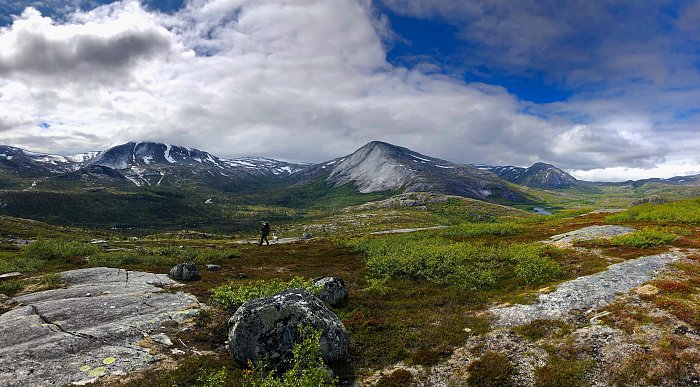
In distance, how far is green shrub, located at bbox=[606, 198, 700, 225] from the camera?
4471 cm

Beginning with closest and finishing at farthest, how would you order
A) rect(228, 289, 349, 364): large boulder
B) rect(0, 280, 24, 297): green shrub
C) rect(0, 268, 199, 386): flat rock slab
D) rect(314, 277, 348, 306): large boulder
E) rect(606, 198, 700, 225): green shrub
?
rect(0, 268, 199, 386): flat rock slab < rect(228, 289, 349, 364): large boulder < rect(0, 280, 24, 297): green shrub < rect(314, 277, 348, 306): large boulder < rect(606, 198, 700, 225): green shrub

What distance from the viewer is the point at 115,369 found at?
14.5m

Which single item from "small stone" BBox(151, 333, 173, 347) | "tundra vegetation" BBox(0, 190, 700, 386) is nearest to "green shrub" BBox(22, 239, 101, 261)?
"tundra vegetation" BBox(0, 190, 700, 386)

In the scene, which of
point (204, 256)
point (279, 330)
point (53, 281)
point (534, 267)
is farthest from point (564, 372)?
point (204, 256)

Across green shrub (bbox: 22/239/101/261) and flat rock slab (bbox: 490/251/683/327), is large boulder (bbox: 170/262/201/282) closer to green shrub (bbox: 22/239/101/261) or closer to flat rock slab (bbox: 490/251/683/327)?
green shrub (bbox: 22/239/101/261)

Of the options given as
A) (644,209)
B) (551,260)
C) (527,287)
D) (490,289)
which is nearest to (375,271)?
(490,289)

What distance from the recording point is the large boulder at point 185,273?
30.7 meters

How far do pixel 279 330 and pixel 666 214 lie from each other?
58904 millimetres

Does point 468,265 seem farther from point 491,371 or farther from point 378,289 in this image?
point 491,371

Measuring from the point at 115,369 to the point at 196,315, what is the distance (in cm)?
660

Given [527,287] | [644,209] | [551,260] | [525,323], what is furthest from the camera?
[644,209]

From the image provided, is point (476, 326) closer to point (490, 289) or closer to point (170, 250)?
point (490, 289)

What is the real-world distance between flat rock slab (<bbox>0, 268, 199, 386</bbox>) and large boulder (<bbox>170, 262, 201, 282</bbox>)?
3.84 m

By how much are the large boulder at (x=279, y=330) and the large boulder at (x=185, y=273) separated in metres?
16.0
